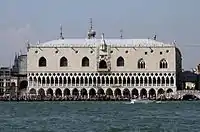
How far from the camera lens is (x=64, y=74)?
382 ft

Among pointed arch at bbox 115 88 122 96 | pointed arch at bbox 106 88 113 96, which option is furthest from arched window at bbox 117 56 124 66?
pointed arch at bbox 106 88 113 96

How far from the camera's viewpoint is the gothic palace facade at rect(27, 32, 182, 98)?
381 ft

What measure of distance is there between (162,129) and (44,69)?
73.7 meters

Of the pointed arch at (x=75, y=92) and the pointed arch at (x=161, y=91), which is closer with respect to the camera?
the pointed arch at (x=161, y=91)

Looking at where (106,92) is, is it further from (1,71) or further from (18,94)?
(1,71)

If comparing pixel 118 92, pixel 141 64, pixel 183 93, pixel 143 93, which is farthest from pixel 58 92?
pixel 183 93

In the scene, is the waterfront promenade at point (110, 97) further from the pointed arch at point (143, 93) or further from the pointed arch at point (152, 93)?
the pointed arch at point (143, 93)

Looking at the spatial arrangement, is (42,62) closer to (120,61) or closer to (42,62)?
(42,62)

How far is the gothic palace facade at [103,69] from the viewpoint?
11600 centimetres

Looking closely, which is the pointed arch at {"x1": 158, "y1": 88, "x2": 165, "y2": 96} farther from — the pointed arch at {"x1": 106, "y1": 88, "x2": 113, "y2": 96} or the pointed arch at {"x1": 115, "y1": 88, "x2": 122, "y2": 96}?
the pointed arch at {"x1": 106, "y1": 88, "x2": 113, "y2": 96}

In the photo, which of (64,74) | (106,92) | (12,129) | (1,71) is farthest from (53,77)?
(12,129)

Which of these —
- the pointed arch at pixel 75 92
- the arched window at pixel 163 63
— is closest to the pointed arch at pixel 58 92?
the pointed arch at pixel 75 92

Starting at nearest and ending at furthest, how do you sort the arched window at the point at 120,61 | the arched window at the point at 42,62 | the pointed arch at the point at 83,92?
1. the pointed arch at the point at 83,92
2. the arched window at the point at 120,61
3. the arched window at the point at 42,62

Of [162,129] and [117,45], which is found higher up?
[117,45]
